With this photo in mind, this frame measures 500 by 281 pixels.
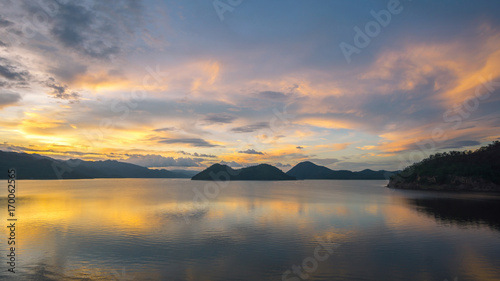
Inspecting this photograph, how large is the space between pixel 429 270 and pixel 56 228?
59544 millimetres

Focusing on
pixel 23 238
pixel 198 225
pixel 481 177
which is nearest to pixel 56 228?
pixel 23 238

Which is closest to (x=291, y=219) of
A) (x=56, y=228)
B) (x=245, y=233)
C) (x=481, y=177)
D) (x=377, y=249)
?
(x=245, y=233)

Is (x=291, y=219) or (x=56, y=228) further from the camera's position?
(x=291, y=219)

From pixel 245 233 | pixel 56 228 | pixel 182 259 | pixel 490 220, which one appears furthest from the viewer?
pixel 490 220

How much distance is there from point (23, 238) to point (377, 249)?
2078 inches

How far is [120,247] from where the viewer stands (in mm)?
36938

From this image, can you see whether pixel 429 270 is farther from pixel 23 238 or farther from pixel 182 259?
pixel 23 238

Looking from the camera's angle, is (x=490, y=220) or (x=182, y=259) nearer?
(x=182, y=259)

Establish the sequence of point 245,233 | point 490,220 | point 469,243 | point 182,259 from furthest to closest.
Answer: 1. point 490,220
2. point 245,233
3. point 469,243
4. point 182,259

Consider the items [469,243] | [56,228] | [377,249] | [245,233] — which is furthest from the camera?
[56,228]

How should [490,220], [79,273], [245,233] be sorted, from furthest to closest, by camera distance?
[490,220], [245,233], [79,273]

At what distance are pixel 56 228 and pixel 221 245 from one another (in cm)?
3452

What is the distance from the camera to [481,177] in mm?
183375

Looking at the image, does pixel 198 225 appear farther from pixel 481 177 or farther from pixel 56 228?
pixel 481 177
